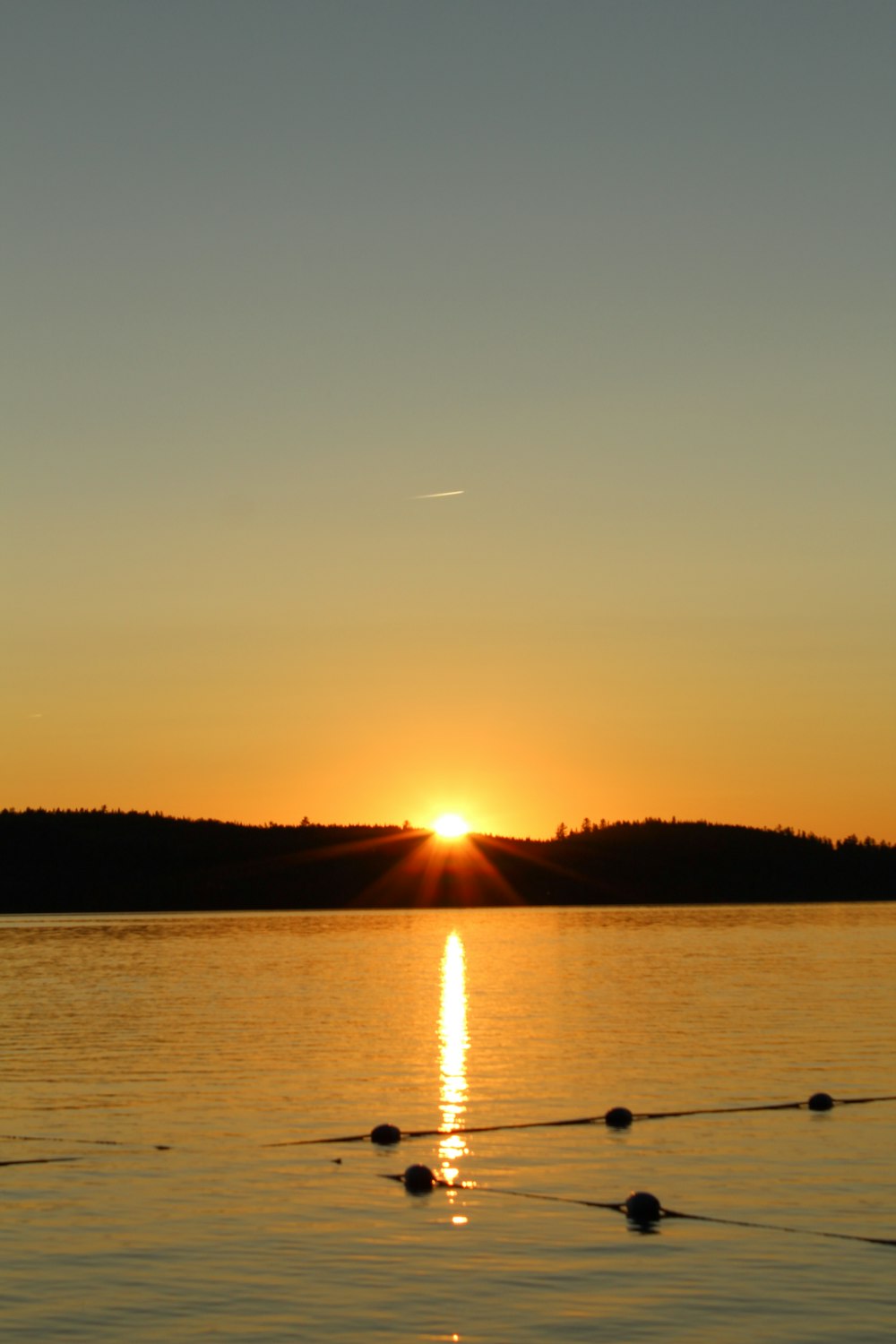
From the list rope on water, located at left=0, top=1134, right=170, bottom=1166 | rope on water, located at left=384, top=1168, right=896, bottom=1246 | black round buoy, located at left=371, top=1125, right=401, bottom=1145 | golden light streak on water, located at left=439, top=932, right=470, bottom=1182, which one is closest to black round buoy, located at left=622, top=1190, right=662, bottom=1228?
rope on water, located at left=384, top=1168, right=896, bottom=1246

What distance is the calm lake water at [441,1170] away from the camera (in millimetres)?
20812

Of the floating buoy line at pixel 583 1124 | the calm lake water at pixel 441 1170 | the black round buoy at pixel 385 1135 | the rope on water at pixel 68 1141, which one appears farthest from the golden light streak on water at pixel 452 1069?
the rope on water at pixel 68 1141

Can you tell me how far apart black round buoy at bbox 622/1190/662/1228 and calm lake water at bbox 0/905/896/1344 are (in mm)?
258

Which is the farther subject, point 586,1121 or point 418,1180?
point 586,1121

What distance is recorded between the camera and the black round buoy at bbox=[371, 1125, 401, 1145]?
107ft

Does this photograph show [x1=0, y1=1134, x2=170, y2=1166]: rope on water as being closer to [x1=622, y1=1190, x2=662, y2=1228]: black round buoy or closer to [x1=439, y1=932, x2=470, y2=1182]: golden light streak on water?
[x1=439, y1=932, x2=470, y2=1182]: golden light streak on water

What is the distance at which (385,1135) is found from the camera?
3281 cm

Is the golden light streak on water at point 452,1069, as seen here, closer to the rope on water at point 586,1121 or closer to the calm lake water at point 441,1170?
the calm lake water at point 441,1170

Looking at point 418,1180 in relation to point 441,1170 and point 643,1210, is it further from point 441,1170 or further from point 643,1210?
point 643,1210

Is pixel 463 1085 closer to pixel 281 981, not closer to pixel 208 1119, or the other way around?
pixel 208 1119

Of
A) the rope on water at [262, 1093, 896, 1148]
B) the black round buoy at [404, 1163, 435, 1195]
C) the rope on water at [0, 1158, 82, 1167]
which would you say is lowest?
the black round buoy at [404, 1163, 435, 1195]

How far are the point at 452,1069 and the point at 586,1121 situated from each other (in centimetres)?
1125

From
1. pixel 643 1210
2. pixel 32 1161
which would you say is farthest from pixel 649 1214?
pixel 32 1161

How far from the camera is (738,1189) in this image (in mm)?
28078
